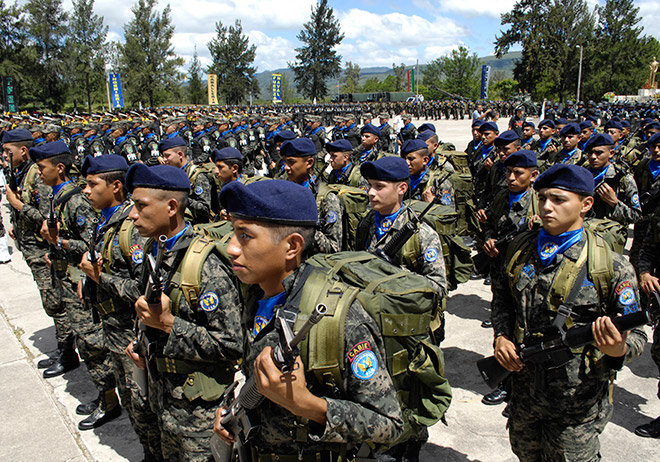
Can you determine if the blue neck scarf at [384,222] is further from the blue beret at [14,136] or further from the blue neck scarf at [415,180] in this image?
the blue beret at [14,136]

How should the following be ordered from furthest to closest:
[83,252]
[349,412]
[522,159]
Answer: [522,159] < [83,252] < [349,412]

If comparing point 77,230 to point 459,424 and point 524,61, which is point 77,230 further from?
point 524,61

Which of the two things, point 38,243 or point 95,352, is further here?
point 38,243

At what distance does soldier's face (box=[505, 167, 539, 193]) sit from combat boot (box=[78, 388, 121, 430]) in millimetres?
4533

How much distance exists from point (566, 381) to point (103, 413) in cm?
420

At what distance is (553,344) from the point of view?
2598 mm

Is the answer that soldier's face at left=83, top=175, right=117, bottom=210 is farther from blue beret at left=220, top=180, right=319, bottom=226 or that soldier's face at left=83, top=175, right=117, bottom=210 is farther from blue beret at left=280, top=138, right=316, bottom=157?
blue beret at left=220, top=180, right=319, bottom=226

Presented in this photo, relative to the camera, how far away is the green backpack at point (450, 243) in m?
4.33

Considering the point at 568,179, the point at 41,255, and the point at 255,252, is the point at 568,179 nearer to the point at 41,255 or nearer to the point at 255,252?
the point at 255,252

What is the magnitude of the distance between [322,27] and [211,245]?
73144 mm

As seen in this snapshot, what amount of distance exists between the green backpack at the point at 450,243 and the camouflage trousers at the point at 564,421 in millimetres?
1645

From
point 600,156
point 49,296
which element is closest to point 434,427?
point 600,156

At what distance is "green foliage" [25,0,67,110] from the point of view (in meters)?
49.6

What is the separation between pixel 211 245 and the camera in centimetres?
291
